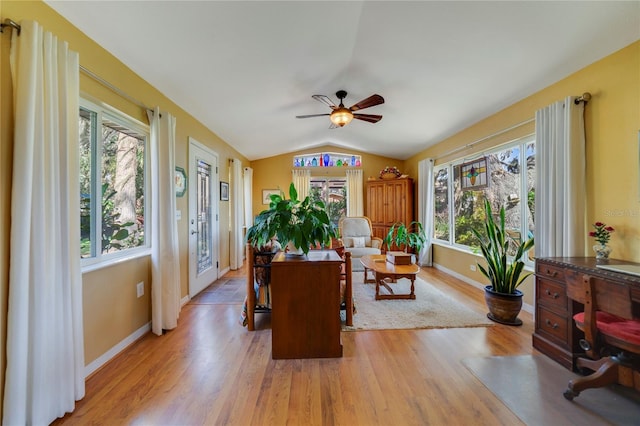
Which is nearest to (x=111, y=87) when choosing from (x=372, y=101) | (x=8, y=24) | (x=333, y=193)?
(x=8, y=24)

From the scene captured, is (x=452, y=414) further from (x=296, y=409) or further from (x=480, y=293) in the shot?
(x=480, y=293)

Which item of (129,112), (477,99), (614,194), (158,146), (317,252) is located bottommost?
(317,252)

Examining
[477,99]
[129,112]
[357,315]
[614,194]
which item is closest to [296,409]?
[357,315]

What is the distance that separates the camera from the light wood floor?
148cm

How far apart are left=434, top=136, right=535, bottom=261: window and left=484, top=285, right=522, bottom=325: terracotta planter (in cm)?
76

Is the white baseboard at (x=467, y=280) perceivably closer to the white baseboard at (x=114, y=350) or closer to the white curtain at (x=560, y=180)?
the white curtain at (x=560, y=180)

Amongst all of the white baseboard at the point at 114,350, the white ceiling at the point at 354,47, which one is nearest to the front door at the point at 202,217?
the white ceiling at the point at 354,47

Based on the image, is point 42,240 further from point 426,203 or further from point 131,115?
point 426,203

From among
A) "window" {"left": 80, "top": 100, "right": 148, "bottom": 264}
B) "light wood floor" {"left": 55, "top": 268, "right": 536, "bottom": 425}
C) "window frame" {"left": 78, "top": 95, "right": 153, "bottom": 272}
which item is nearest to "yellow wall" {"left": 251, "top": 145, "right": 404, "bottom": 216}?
"window" {"left": 80, "top": 100, "right": 148, "bottom": 264}

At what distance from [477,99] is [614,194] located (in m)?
1.69

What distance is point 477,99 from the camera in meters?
3.13

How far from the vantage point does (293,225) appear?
208 cm

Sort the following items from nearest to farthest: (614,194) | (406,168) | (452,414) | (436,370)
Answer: (452,414)
(436,370)
(614,194)
(406,168)

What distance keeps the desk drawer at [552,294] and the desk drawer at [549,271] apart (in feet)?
0.14
